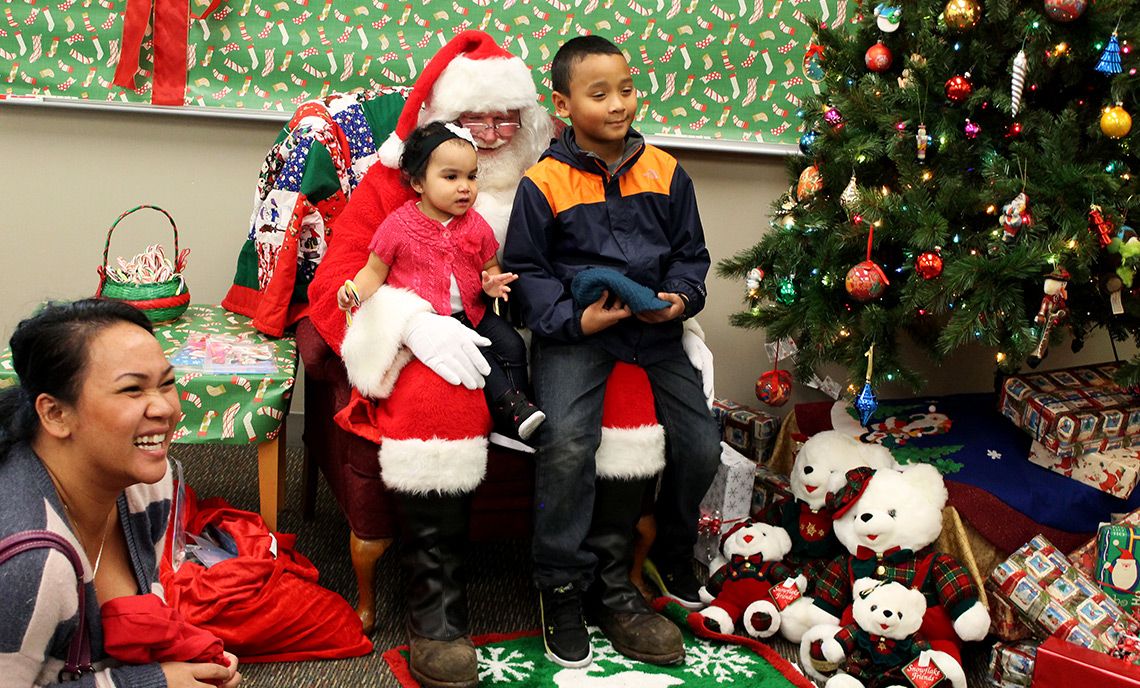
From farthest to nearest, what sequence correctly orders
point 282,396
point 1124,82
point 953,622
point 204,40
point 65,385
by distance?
point 204,40, point 282,396, point 953,622, point 1124,82, point 65,385

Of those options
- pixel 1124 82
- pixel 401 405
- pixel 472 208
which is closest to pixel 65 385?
pixel 401 405

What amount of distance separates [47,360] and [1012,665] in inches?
78.2

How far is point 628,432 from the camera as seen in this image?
2406mm

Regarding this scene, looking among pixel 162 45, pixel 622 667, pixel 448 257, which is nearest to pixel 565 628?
pixel 622 667

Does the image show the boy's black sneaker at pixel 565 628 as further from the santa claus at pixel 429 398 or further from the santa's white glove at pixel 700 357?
the santa's white glove at pixel 700 357

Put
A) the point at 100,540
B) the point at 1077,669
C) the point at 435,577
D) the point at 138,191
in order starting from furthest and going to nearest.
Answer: the point at 138,191 < the point at 435,577 < the point at 1077,669 < the point at 100,540

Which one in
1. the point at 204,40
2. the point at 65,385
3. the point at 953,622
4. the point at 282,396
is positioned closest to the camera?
the point at 65,385

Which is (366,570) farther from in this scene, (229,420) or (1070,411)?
(1070,411)

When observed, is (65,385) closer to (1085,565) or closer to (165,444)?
(165,444)

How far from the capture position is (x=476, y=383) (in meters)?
2.30

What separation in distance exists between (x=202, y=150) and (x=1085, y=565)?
262 cm

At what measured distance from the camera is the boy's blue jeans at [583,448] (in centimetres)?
235

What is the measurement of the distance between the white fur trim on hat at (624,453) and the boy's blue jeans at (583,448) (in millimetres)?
30

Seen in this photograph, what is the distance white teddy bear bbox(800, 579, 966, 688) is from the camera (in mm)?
2262
